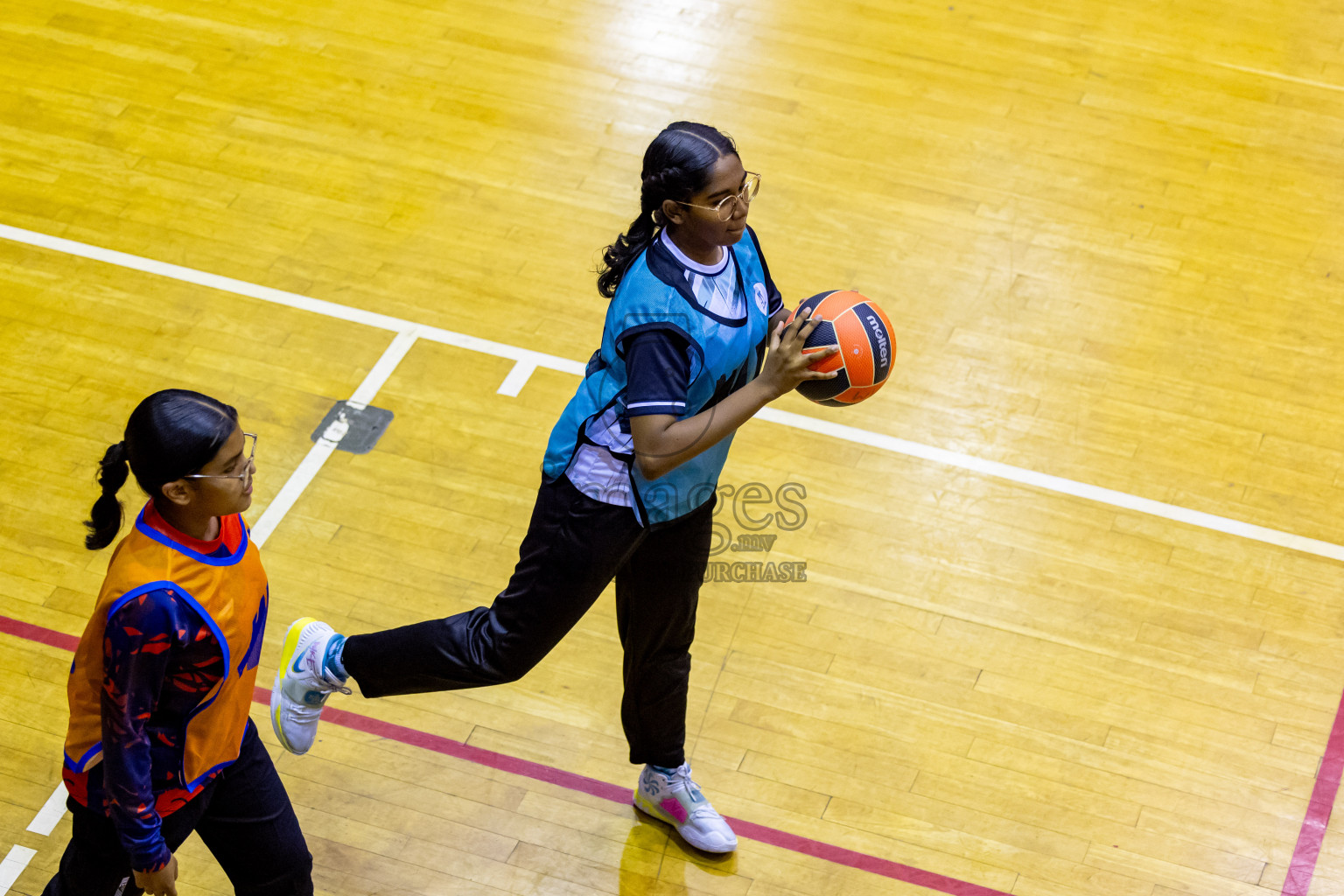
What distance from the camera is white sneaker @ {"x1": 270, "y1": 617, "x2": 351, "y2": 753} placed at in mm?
3562

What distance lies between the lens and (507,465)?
5.05 m

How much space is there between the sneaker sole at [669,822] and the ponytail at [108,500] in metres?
1.81

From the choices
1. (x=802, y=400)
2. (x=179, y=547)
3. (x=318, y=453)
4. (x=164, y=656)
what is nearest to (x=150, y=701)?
(x=164, y=656)

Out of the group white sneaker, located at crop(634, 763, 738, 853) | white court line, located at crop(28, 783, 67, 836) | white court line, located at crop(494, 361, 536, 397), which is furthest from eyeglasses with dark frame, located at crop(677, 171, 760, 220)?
white court line, located at crop(28, 783, 67, 836)

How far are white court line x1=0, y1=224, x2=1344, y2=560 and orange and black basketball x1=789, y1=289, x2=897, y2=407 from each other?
193cm

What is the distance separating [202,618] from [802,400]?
326cm

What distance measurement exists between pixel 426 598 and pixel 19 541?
60.1 inches

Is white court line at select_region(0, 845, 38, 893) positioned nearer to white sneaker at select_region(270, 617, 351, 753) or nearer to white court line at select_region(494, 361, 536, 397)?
white sneaker at select_region(270, 617, 351, 753)

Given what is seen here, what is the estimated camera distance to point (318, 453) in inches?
199

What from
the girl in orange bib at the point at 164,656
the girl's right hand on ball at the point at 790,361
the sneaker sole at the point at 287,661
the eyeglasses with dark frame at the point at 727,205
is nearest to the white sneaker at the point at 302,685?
the sneaker sole at the point at 287,661

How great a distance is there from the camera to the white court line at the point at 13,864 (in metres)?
3.67

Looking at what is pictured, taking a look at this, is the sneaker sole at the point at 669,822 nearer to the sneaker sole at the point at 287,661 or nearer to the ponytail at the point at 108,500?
the sneaker sole at the point at 287,661

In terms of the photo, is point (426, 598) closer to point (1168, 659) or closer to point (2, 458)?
point (2, 458)

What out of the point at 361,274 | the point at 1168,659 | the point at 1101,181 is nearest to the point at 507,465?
the point at 361,274
